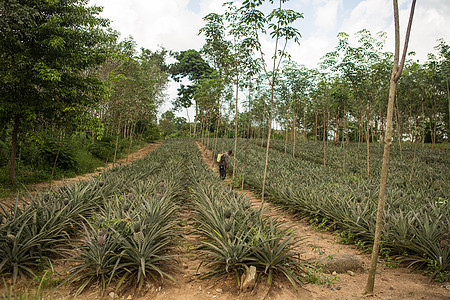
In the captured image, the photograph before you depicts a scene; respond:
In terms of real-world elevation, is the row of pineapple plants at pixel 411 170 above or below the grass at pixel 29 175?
above

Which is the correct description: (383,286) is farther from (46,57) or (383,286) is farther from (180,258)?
(46,57)

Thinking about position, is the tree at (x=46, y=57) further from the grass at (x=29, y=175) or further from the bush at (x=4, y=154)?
the bush at (x=4, y=154)

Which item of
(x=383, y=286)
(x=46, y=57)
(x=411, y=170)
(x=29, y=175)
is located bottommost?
(x=383, y=286)

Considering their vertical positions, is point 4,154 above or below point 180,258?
above

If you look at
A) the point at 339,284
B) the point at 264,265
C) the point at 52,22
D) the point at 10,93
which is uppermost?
the point at 52,22

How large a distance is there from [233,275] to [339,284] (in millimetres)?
1358

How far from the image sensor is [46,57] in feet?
21.9

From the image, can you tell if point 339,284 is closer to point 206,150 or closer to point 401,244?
point 401,244

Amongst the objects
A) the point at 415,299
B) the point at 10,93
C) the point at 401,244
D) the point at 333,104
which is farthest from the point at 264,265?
the point at 333,104

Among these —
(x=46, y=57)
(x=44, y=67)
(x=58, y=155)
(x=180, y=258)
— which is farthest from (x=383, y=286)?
(x=58, y=155)

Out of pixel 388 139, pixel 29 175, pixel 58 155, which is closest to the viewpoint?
pixel 388 139

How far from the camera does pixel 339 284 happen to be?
296cm

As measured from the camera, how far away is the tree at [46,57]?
5988mm

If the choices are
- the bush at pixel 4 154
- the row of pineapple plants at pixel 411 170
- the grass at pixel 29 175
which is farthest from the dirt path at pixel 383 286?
the bush at pixel 4 154
